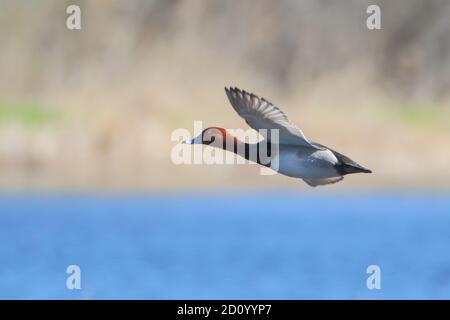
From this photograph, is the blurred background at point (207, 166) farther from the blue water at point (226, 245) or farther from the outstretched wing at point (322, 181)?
the outstretched wing at point (322, 181)

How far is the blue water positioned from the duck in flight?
6981mm

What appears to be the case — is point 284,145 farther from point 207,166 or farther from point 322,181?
point 207,166

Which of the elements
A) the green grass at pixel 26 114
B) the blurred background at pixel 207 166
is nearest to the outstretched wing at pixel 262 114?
the blurred background at pixel 207 166

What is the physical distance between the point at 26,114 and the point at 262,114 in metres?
22.6

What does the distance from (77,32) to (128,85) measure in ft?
10.8

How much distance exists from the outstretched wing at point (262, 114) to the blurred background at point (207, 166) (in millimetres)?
7783

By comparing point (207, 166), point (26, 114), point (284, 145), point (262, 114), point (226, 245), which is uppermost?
point (26, 114)

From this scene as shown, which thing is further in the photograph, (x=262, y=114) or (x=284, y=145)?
(x=284, y=145)

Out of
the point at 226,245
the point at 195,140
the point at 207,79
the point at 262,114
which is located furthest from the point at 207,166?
the point at 262,114

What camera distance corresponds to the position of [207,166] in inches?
1065

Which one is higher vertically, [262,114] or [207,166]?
[262,114]

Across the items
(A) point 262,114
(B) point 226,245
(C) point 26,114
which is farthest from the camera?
(C) point 26,114
